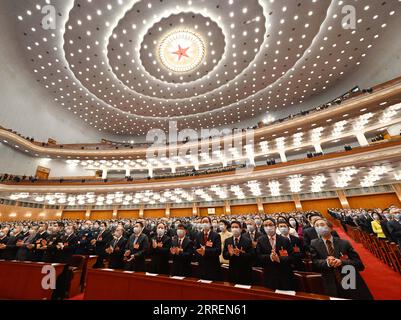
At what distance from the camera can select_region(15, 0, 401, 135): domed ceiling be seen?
12164 mm

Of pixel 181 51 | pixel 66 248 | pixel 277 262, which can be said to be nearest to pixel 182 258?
pixel 277 262

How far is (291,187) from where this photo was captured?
15758mm

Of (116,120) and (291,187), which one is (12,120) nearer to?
(116,120)

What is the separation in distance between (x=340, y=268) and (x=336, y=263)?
1.08 feet

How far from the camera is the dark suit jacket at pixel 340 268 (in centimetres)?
223

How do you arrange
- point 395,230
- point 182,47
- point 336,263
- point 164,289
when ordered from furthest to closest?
point 182,47 → point 395,230 → point 164,289 → point 336,263

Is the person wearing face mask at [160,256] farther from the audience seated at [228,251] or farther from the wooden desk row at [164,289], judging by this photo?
the wooden desk row at [164,289]

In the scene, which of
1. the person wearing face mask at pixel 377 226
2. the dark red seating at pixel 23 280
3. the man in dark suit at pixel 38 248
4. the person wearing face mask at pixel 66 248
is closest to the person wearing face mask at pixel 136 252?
the dark red seating at pixel 23 280

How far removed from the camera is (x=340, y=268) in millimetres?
2381

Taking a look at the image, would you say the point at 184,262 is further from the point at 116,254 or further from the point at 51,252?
the point at 51,252

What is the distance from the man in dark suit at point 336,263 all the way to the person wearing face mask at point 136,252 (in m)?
2.99

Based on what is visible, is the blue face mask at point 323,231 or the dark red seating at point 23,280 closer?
the blue face mask at point 323,231

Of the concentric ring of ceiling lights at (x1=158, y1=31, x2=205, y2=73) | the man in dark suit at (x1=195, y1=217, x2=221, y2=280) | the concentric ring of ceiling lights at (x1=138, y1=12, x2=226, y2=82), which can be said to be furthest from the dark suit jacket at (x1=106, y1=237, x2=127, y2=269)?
the concentric ring of ceiling lights at (x1=158, y1=31, x2=205, y2=73)

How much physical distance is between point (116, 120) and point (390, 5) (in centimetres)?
2591
